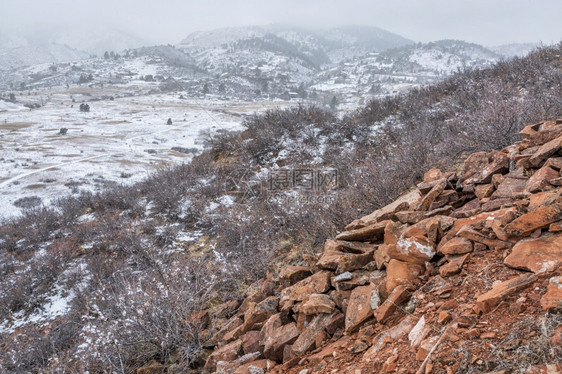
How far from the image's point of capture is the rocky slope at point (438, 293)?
1455 millimetres

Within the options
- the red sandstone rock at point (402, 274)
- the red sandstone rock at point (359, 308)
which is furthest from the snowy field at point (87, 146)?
the red sandstone rock at point (402, 274)

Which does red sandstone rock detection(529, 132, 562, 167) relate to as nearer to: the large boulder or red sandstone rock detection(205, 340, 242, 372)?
the large boulder

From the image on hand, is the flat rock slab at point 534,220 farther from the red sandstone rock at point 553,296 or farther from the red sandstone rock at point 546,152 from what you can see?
the red sandstone rock at point 546,152

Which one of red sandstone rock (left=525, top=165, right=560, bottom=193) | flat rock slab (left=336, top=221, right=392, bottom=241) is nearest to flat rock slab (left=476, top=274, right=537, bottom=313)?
red sandstone rock (left=525, top=165, right=560, bottom=193)

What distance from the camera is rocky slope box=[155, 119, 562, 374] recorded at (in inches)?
57.3

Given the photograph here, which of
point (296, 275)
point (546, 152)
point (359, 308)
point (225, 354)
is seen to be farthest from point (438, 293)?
point (225, 354)

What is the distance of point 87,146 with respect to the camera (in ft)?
96.8

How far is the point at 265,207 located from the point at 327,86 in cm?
10197

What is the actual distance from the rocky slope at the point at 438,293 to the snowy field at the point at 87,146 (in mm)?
16469

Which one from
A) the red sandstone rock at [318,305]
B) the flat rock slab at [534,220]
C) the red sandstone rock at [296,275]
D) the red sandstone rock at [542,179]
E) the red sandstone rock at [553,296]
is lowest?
the red sandstone rock at [296,275]

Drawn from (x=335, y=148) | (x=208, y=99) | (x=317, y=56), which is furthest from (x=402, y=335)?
(x=317, y=56)

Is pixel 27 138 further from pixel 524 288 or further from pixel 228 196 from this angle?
pixel 524 288

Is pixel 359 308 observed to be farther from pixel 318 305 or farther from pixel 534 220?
pixel 534 220

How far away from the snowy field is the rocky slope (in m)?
16.5
